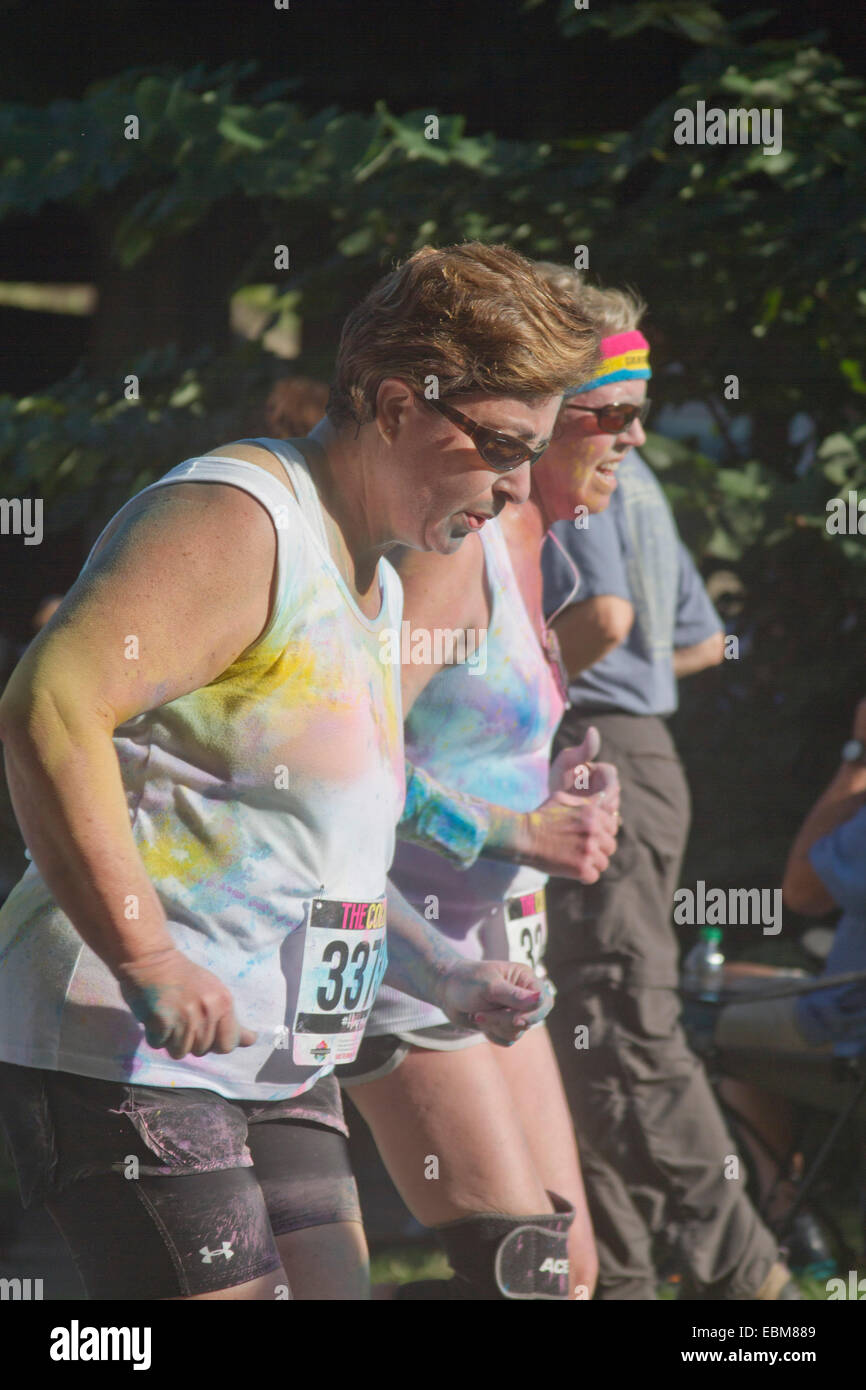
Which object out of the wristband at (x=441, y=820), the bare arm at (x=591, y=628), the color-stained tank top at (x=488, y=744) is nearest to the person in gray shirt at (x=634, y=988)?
the bare arm at (x=591, y=628)

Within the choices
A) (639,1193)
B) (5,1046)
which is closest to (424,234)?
(639,1193)

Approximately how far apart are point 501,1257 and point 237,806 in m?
0.90

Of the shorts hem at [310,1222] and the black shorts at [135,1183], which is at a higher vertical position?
the black shorts at [135,1183]

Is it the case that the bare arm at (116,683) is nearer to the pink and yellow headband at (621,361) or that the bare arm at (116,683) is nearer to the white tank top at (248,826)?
the white tank top at (248,826)

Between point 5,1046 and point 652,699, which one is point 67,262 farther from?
point 5,1046

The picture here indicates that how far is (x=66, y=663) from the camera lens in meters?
1.46

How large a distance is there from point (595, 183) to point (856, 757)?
1.44 meters

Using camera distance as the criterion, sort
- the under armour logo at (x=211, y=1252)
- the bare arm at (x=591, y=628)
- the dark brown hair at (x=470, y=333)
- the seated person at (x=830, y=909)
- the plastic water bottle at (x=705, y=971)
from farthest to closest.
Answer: the plastic water bottle at (x=705, y=971)
the seated person at (x=830, y=909)
the bare arm at (x=591, y=628)
the dark brown hair at (x=470, y=333)
the under armour logo at (x=211, y=1252)

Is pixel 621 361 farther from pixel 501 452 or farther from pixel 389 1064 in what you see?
pixel 389 1064

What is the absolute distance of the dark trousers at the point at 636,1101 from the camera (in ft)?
10.2

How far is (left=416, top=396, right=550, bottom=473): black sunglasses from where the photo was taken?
177 centimetres

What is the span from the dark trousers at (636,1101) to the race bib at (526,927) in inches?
24.7

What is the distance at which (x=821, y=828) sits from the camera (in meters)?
3.53

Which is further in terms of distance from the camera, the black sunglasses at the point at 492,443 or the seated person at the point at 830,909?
the seated person at the point at 830,909
